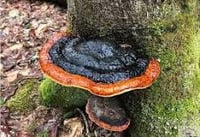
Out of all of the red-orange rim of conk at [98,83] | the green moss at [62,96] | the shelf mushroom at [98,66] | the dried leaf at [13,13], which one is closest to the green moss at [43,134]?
the green moss at [62,96]

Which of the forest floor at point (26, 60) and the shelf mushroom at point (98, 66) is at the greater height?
the shelf mushroom at point (98, 66)

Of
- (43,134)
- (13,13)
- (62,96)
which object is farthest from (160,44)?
(13,13)

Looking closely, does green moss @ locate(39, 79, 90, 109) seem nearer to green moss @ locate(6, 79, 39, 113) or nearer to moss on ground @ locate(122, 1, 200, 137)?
green moss @ locate(6, 79, 39, 113)

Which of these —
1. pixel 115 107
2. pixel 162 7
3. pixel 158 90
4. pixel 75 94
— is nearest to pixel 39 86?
pixel 75 94

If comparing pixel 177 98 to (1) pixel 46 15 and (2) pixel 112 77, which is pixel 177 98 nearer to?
(2) pixel 112 77

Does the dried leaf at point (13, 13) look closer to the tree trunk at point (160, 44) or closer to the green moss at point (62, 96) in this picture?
the green moss at point (62, 96)

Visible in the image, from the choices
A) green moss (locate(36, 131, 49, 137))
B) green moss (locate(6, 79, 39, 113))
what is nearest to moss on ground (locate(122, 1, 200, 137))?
green moss (locate(36, 131, 49, 137))
